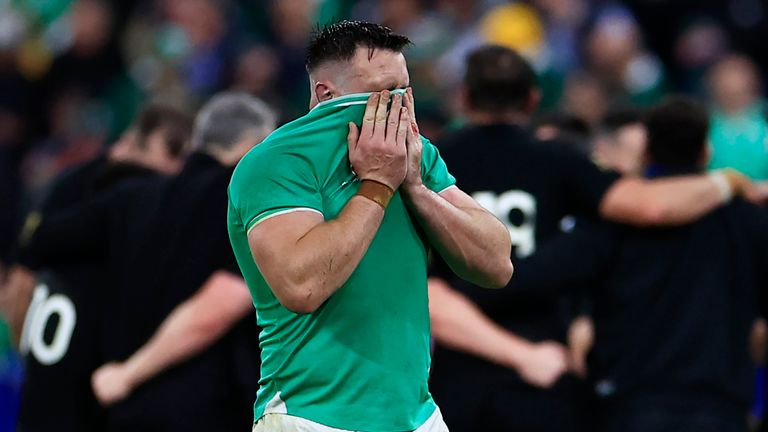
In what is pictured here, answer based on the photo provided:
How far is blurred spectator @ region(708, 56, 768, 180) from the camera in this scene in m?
10.3

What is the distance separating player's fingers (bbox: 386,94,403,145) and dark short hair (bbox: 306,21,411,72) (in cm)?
15

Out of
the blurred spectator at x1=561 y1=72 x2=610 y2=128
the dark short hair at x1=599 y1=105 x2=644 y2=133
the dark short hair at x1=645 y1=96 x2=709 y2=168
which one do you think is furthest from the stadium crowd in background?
the dark short hair at x1=645 y1=96 x2=709 y2=168

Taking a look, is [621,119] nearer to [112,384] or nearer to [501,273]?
[112,384]

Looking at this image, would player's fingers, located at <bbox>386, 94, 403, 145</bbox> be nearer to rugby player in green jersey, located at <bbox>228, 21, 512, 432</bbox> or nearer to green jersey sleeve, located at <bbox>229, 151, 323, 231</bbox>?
rugby player in green jersey, located at <bbox>228, 21, 512, 432</bbox>

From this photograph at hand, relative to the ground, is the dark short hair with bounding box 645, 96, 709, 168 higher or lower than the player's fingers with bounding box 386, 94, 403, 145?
lower

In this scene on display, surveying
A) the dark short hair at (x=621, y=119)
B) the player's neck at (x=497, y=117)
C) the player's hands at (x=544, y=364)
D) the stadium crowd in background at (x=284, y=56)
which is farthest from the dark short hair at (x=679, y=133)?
the stadium crowd in background at (x=284, y=56)

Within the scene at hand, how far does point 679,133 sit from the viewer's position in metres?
5.66

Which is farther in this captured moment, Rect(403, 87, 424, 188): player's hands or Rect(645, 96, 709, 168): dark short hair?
Rect(645, 96, 709, 168): dark short hair

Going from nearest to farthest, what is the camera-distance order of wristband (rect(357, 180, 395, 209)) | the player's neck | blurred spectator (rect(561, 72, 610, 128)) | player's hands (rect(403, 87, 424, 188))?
wristband (rect(357, 180, 395, 209)), player's hands (rect(403, 87, 424, 188)), the player's neck, blurred spectator (rect(561, 72, 610, 128))

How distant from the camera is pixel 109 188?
6.19 m

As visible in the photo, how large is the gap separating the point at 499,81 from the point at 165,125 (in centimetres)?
165

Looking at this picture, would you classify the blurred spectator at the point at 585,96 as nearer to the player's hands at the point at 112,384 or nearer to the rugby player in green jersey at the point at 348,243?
the player's hands at the point at 112,384

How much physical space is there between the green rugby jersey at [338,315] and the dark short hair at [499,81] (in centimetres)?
221

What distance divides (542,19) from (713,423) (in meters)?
7.81
